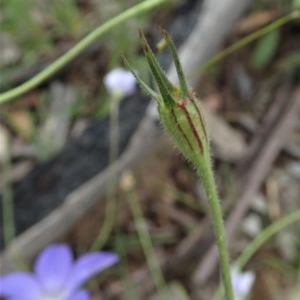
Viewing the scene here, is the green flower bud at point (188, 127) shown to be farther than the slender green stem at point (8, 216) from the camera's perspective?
No

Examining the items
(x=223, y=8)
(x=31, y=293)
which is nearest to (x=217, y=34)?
(x=223, y=8)

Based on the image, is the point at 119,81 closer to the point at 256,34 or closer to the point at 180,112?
the point at 256,34

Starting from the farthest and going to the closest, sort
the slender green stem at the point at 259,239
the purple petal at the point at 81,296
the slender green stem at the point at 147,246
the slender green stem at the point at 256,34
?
the slender green stem at the point at 147,246
the slender green stem at the point at 259,239
the slender green stem at the point at 256,34
the purple petal at the point at 81,296

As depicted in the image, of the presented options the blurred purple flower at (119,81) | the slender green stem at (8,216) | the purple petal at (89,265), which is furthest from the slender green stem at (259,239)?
the slender green stem at (8,216)

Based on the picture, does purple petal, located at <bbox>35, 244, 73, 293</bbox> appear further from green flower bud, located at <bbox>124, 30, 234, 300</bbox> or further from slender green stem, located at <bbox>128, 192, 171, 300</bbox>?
A: slender green stem, located at <bbox>128, 192, 171, 300</bbox>

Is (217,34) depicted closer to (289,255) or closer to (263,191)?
(263,191)

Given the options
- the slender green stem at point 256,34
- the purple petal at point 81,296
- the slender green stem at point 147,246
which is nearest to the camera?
the purple petal at point 81,296

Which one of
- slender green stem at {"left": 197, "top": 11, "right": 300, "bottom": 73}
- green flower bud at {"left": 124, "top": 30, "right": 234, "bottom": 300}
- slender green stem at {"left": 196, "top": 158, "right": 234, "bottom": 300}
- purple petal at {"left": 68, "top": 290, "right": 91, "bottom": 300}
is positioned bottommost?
slender green stem at {"left": 196, "top": 158, "right": 234, "bottom": 300}

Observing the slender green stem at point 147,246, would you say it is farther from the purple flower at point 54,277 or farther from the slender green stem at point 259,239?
the purple flower at point 54,277

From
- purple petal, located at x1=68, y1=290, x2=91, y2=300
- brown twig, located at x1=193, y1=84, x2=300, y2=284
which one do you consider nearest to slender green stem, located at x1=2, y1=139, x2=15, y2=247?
brown twig, located at x1=193, y1=84, x2=300, y2=284
